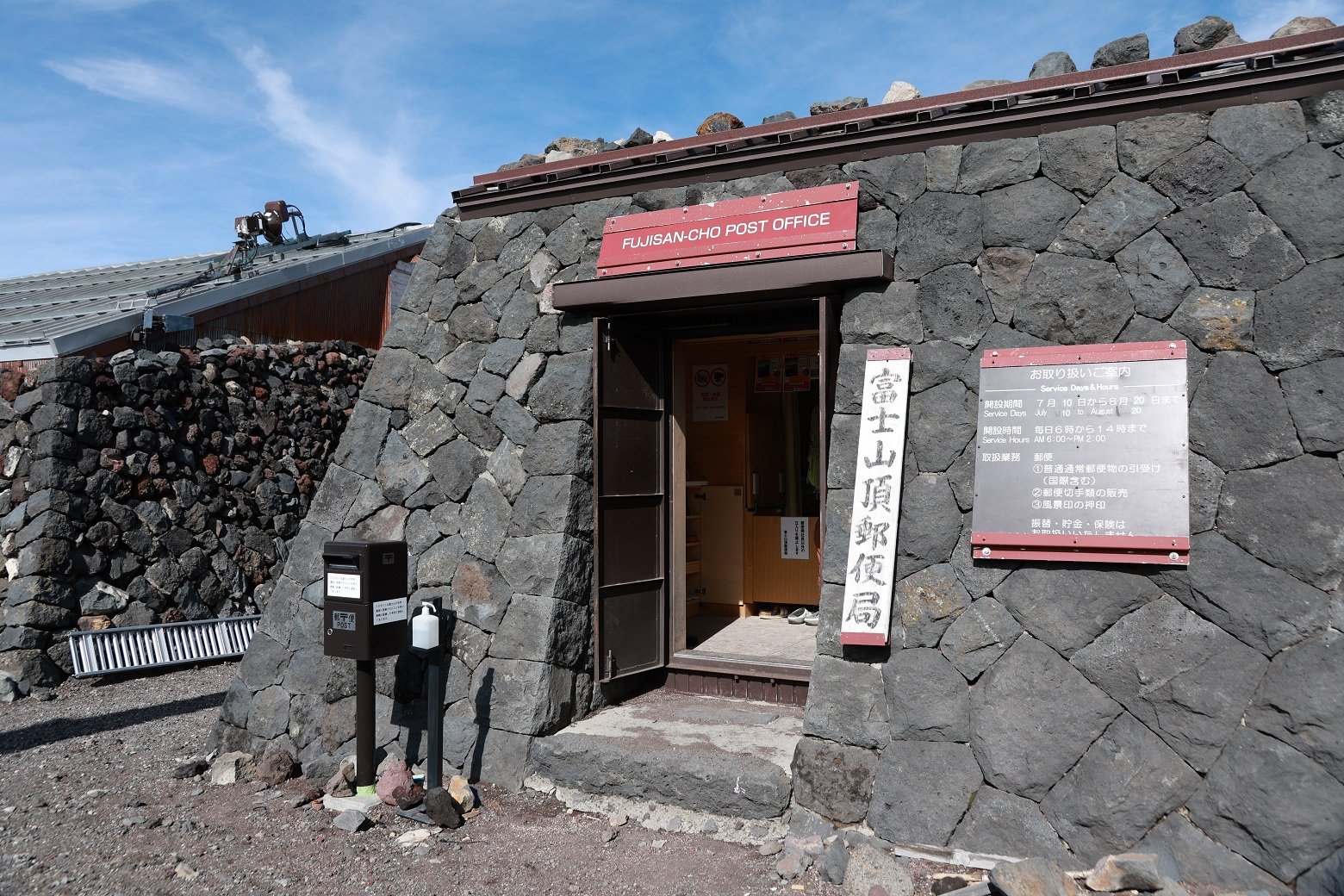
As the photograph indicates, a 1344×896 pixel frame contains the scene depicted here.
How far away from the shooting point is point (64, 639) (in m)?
8.17

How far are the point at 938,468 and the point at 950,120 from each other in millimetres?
1798

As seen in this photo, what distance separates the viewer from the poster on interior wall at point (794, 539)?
8648mm

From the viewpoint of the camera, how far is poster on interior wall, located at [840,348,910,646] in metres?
4.77

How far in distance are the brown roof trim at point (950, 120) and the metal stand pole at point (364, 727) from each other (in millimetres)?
3049

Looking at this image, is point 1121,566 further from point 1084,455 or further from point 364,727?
point 364,727

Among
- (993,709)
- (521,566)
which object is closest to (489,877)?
(521,566)

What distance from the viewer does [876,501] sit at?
4.88 meters

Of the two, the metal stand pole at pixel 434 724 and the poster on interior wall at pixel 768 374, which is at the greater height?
the poster on interior wall at pixel 768 374

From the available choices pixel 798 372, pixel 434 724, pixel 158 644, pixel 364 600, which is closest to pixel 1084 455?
pixel 434 724

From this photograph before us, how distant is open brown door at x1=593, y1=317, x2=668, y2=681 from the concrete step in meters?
0.43

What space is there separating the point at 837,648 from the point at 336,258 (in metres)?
10.0

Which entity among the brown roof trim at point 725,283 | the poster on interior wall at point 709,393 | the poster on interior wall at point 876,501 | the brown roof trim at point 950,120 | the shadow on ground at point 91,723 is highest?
the brown roof trim at point 950,120

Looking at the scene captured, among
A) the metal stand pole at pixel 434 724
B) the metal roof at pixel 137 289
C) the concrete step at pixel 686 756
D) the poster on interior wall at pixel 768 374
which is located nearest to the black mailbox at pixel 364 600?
the metal stand pole at pixel 434 724

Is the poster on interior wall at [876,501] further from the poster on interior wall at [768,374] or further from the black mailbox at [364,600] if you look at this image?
the poster on interior wall at [768,374]
